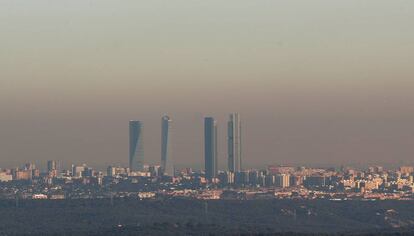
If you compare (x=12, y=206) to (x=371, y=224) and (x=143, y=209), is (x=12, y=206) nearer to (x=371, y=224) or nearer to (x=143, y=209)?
(x=143, y=209)

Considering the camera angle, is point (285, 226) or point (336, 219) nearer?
point (285, 226)

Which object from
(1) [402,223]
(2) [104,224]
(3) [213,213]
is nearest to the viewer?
(2) [104,224]

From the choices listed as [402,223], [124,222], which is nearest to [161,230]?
[124,222]

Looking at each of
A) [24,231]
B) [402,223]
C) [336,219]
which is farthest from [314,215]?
[24,231]

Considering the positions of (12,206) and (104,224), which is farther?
(12,206)

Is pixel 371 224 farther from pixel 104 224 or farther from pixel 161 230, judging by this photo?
pixel 161 230

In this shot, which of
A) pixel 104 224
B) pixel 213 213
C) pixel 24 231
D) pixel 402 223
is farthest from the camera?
pixel 213 213

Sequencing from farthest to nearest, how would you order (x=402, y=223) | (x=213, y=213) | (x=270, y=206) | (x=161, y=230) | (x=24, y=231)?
(x=270, y=206) < (x=213, y=213) < (x=402, y=223) < (x=24, y=231) < (x=161, y=230)

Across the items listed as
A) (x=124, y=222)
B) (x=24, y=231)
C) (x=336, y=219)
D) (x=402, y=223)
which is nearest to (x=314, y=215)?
(x=336, y=219)

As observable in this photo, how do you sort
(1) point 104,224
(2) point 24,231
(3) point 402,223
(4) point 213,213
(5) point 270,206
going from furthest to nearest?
1. (5) point 270,206
2. (4) point 213,213
3. (3) point 402,223
4. (1) point 104,224
5. (2) point 24,231
